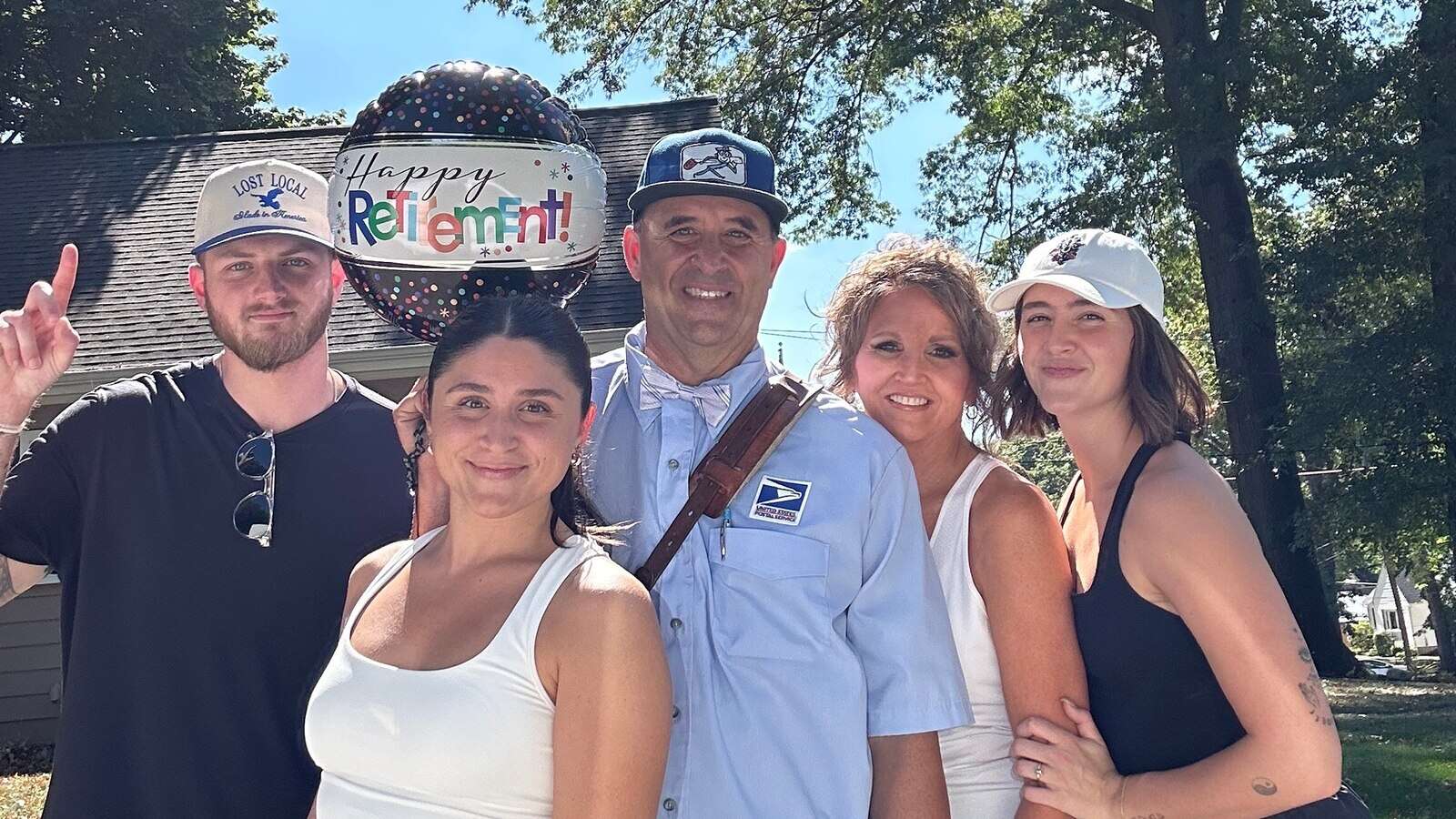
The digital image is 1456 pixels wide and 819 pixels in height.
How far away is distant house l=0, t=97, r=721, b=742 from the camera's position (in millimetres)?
9547

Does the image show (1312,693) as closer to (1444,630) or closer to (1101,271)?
(1101,271)

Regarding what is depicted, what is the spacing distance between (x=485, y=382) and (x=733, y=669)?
28.6 inches

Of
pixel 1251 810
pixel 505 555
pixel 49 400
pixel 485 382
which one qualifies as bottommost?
pixel 1251 810

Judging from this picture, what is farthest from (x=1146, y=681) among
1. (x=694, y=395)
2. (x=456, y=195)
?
(x=456, y=195)

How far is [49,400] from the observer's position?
9.84 meters

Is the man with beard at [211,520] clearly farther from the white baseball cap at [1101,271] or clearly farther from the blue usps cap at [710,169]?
the white baseball cap at [1101,271]

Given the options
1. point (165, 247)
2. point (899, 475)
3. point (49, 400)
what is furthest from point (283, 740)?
point (165, 247)

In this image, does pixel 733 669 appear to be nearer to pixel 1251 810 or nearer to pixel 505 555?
pixel 505 555

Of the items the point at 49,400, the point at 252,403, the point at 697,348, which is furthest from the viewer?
the point at 49,400

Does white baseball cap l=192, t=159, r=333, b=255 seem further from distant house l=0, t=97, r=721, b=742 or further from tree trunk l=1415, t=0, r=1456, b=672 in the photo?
tree trunk l=1415, t=0, r=1456, b=672

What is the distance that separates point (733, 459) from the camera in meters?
2.70

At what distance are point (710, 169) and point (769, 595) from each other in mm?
919

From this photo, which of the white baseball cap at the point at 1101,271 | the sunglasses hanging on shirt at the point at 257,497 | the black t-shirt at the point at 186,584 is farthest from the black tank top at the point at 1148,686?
the sunglasses hanging on shirt at the point at 257,497

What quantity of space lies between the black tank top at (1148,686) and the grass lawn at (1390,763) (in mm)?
6024
